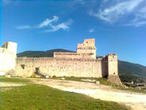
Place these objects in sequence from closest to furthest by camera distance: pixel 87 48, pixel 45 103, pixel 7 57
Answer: pixel 45 103 < pixel 7 57 < pixel 87 48

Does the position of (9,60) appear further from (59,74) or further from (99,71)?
(99,71)

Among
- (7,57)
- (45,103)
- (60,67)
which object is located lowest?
(45,103)

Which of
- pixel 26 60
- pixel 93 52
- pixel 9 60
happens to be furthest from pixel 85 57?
pixel 9 60

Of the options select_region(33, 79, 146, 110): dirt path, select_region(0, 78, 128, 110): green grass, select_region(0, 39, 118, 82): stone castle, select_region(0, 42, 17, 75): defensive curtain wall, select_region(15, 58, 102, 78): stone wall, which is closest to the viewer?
select_region(0, 78, 128, 110): green grass

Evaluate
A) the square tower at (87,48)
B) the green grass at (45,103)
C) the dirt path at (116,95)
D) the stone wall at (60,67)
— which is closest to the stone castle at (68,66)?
the stone wall at (60,67)

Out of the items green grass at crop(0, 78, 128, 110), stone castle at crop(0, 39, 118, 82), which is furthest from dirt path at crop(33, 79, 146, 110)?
stone castle at crop(0, 39, 118, 82)

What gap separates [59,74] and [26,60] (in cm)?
749

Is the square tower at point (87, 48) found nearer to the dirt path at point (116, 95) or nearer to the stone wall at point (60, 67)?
the stone wall at point (60, 67)

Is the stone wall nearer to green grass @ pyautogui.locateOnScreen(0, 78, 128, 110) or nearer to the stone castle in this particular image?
the stone castle

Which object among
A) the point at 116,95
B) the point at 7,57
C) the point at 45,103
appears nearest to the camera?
the point at 45,103

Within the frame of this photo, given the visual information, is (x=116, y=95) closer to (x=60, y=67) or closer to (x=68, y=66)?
(x=68, y=66)

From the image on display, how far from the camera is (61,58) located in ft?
167

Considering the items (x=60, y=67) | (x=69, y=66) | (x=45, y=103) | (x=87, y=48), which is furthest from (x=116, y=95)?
(x=87, y=48)

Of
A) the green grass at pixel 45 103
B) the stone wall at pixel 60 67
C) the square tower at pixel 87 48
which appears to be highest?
the square tower at pixel 87 48
